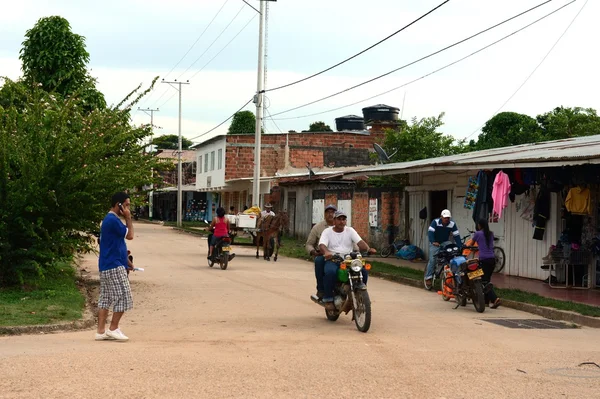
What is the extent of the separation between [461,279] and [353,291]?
3.87 metres

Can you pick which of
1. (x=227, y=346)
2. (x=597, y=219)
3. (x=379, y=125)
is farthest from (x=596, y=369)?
(x=379, y=125)

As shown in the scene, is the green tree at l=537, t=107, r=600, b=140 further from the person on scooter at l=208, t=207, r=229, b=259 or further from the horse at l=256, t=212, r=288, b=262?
the person on scooter at l=208, t=207, r=229, b=259

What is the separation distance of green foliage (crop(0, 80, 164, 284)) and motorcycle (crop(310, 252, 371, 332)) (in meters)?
5.21

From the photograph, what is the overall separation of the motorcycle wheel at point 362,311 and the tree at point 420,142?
90.1ft

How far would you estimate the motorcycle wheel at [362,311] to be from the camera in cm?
1091

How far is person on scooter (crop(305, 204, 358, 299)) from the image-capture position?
12.1 metres

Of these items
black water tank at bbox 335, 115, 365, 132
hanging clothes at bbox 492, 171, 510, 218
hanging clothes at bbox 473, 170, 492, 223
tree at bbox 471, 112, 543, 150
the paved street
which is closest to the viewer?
the paved street

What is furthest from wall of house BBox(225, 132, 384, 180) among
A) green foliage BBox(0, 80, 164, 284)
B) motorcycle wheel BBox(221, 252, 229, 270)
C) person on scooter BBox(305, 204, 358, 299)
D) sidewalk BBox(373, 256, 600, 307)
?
person on scooter BBox(305, 204, 358, 299)

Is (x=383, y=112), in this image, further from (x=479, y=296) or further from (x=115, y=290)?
(x=115, y=290)

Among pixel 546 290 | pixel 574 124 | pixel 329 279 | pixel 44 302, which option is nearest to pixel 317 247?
pixel 329 279

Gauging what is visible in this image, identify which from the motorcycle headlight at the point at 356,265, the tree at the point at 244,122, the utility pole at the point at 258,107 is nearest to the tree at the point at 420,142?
the utility pole at the point at 258,107

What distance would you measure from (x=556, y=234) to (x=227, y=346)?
11.2m

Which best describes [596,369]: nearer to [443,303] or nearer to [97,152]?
[443,303]

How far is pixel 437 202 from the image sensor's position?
25859 millimetres
